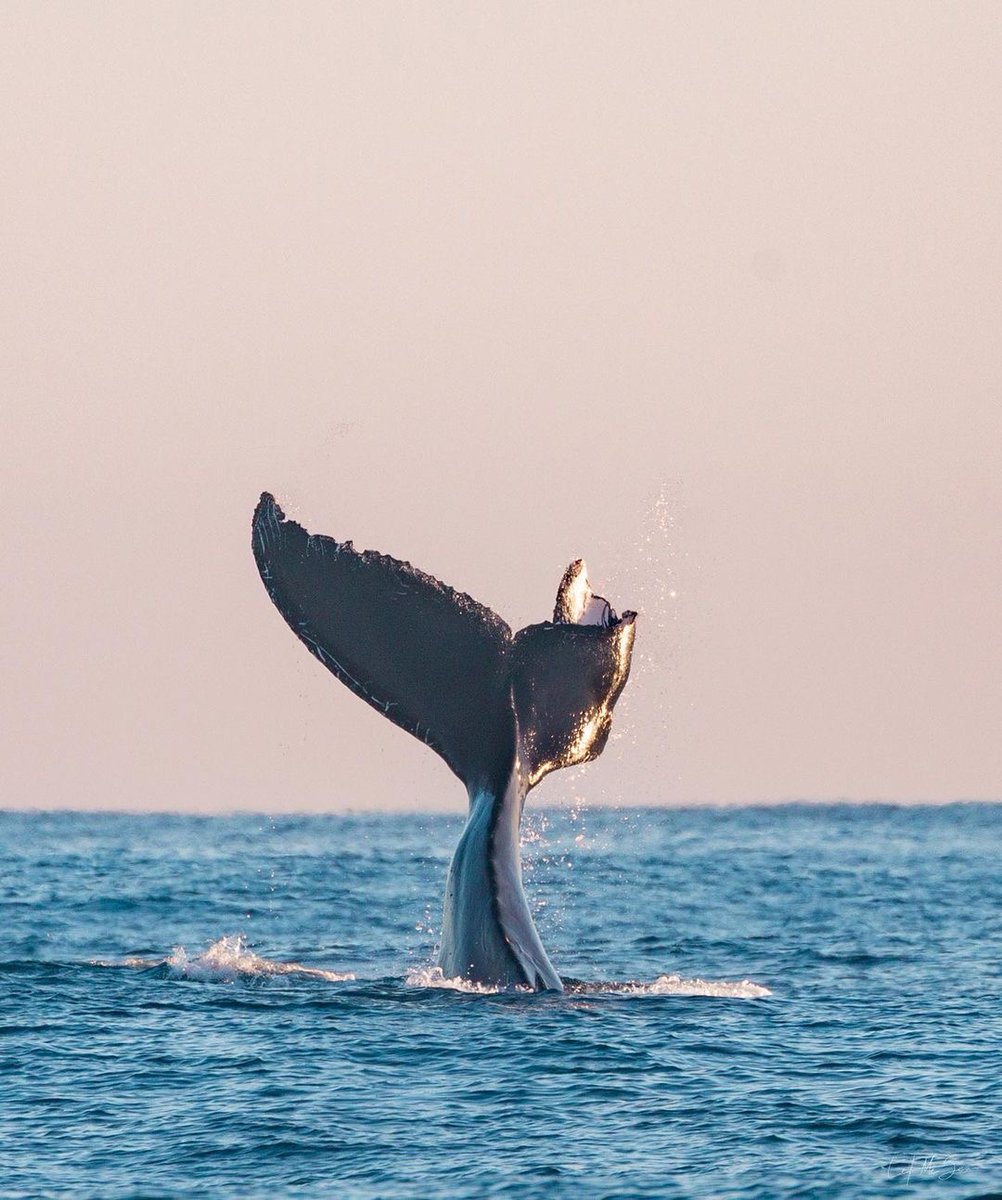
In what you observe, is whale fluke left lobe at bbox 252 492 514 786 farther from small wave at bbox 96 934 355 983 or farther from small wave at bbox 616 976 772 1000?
small wave at bbox 96 934 355 983

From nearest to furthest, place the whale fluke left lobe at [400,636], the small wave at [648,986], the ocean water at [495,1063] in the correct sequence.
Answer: the ocean water at [495,1063], the whale fluke left lobe at [400,636], the small wave at [648,986]

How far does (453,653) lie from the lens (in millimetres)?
14078

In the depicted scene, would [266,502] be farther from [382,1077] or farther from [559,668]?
[382,1077]

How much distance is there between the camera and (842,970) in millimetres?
20812

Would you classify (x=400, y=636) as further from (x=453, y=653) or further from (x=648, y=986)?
(x=648, y=986)

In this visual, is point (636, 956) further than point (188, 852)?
No

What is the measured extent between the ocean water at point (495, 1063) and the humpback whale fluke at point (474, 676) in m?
0.69

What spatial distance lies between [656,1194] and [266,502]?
18.6 feet

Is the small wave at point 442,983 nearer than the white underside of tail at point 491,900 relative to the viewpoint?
No

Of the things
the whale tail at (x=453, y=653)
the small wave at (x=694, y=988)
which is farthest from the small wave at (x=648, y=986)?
the whale tail at (x=453, y=653)

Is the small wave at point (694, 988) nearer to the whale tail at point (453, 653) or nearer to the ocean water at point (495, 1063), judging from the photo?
the ocean water at point (495, 1063)

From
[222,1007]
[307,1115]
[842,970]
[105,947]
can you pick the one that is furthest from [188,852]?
[307,1115]

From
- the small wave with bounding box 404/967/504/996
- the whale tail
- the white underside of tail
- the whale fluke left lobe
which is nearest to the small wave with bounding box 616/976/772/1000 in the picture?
the small wave with bounding box 404/967/504/996

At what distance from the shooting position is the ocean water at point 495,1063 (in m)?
11.1
